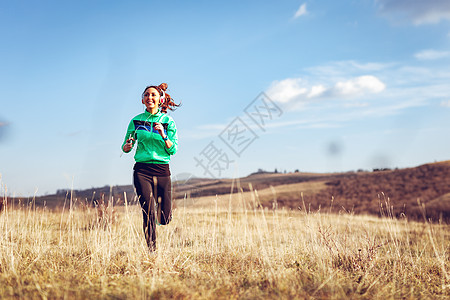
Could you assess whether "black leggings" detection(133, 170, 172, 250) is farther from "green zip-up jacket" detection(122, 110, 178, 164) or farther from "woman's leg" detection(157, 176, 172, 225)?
"green zip-up jacket" detection(122, 110, 178, 164)

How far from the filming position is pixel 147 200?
4348 millimetres

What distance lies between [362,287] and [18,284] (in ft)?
10.6

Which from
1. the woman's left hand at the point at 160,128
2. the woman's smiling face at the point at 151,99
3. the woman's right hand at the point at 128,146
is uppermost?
the woman's smiling face at the point at 151,99

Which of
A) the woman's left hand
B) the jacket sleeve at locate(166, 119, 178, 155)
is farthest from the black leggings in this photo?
the woman's left hand

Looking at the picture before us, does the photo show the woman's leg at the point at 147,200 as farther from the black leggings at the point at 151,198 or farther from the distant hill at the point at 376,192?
the distant hill at the point at 376,192

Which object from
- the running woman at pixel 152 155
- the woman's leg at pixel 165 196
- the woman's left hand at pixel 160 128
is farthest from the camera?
the woman's leg at pixel 165 196

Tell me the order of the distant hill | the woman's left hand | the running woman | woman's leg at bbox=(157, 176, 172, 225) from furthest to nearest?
1. the distant hill
2. woman's leg at bbox=(157, 176, 172, 225)
3. the running woman
4. the woman's left hand

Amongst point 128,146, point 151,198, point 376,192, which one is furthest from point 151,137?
point 376,192

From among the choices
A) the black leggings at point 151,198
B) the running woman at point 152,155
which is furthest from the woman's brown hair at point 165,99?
the black leggings at point 151,198

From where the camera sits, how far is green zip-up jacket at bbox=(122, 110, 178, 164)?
14.2ft

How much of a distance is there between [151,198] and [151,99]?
127 centimetres

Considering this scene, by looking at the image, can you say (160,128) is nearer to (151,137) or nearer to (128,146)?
(151,137)

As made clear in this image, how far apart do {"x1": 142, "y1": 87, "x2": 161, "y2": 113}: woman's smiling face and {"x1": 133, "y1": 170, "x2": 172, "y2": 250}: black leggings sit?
0.85 meters

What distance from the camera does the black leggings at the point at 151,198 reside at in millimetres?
4312
